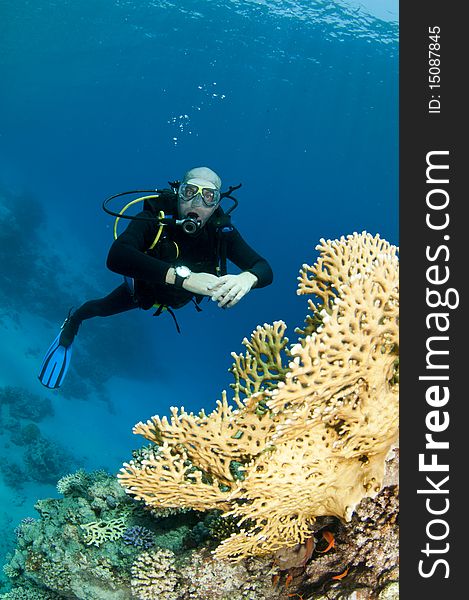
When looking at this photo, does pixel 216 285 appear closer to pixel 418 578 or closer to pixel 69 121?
pixel 418 578

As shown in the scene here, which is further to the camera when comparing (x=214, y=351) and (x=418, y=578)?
(x=214, y=351)

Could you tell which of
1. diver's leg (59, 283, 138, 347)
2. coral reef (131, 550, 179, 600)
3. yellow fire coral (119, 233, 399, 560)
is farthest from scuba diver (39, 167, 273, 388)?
coral reef (131, 550, 179, 600)

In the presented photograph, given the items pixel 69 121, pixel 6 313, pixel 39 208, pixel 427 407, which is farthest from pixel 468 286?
pixel 69 121

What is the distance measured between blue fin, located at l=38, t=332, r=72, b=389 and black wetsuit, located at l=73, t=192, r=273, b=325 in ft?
12.6

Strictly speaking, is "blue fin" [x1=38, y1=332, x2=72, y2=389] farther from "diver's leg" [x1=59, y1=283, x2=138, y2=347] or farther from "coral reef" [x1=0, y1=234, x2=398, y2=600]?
"coral reef" [x1=0, y1=234, x2=398, y2=600]

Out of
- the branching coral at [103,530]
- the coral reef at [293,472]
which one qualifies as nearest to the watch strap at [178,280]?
the coral reef at [293,472]

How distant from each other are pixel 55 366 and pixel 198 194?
5715 millimetres

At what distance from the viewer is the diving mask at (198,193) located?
171 inches

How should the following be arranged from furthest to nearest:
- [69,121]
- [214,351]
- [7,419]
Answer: [69,121] → [214,351] → [7,419]

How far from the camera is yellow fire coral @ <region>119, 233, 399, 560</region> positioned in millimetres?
2570

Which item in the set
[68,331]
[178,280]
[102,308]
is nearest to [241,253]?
[178,280]

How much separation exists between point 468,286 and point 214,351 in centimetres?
5788

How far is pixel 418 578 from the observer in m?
2.31

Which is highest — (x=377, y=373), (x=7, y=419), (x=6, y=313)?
(x=6, y=313)
